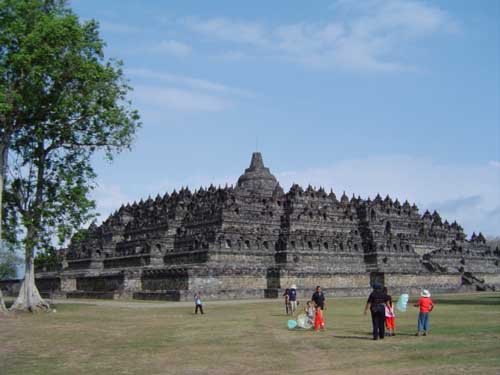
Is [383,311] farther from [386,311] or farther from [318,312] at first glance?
[318,312]

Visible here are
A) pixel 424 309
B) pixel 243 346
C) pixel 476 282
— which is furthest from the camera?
pixel 476 282

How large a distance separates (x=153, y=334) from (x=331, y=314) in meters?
10.9

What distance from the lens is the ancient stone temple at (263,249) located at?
50.6 m

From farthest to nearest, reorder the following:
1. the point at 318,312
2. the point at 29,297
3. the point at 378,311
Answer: the point at 29,297 < the point at 318,312 < the point at 378,311

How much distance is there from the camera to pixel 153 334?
73.6 feet

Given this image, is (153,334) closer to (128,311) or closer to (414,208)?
(128,311)

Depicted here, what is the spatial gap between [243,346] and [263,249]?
1488 inches

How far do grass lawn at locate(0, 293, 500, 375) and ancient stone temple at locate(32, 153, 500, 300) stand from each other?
1427 cm

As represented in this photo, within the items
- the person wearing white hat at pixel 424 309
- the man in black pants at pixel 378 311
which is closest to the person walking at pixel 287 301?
the person wearing white hat at pixel 424 309

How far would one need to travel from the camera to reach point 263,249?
5666cm

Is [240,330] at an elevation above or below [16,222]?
below

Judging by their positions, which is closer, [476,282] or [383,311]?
[383,311]

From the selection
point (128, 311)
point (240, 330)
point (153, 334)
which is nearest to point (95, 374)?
point (153, 334)

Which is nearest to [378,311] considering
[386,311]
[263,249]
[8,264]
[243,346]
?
[386,311]
